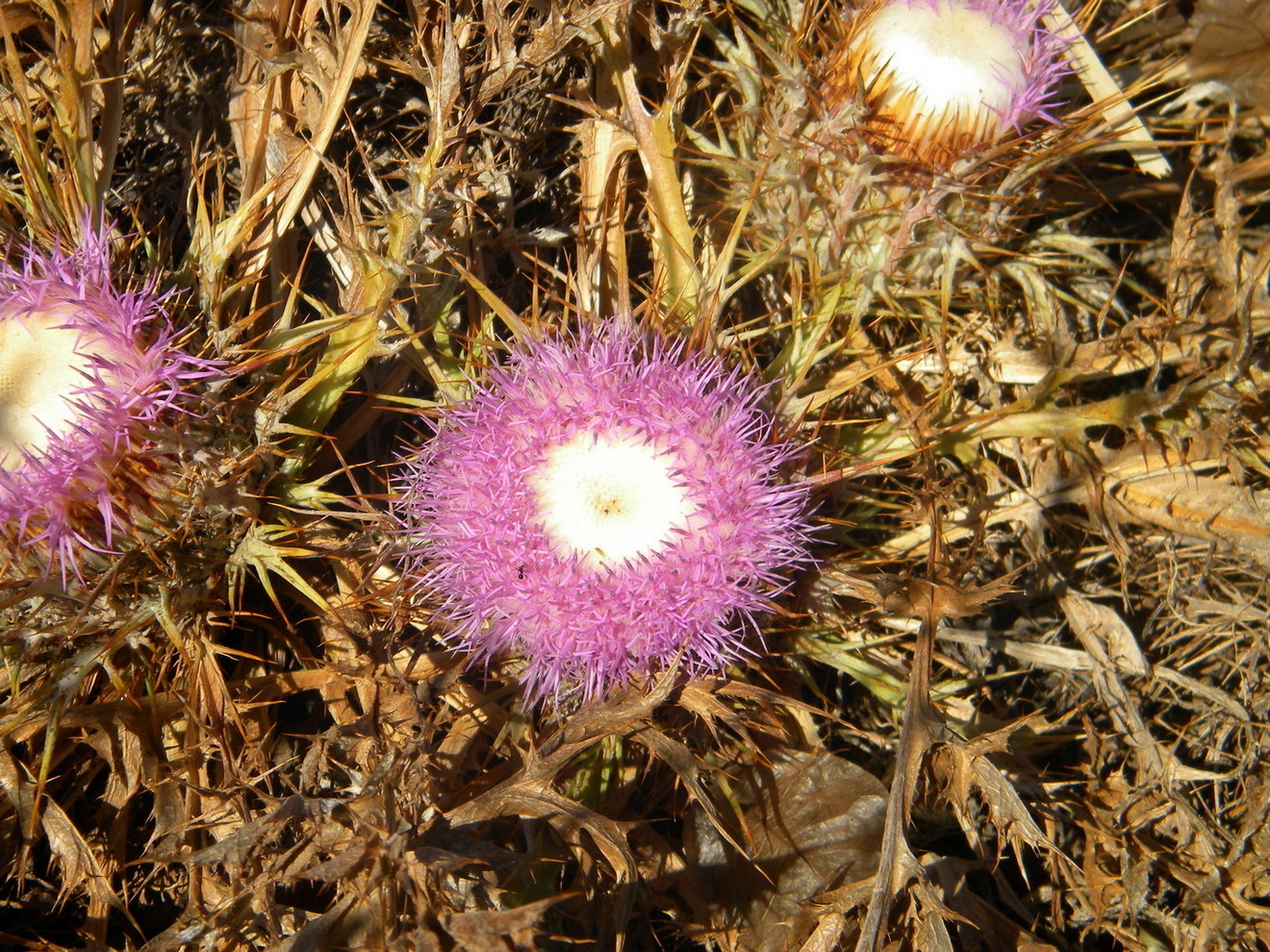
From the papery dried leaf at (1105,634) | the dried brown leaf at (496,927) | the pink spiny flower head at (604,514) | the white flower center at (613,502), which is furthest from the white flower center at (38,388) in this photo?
the papery dried leaf at (1105,634)

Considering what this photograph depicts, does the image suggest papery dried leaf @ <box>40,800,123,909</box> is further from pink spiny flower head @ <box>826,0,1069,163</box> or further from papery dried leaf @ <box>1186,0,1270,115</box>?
papery dried leaf @ <box>1186,0,1270,115</box>

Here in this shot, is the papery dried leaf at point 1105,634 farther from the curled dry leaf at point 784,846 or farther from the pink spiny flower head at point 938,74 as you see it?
the pink spiny flower head at point 938,74

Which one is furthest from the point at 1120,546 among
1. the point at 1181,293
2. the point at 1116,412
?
the point at 1181,293

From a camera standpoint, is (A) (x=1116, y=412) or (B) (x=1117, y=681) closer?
(A) (x=1116, y=412)

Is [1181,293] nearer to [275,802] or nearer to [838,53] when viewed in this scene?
[838,53]

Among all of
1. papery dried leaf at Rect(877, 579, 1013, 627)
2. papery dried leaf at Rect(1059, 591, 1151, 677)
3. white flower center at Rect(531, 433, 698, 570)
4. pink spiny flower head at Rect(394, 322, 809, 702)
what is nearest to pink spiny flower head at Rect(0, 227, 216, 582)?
pink spiny flower head at Rect(394, 322, 809, 702)
